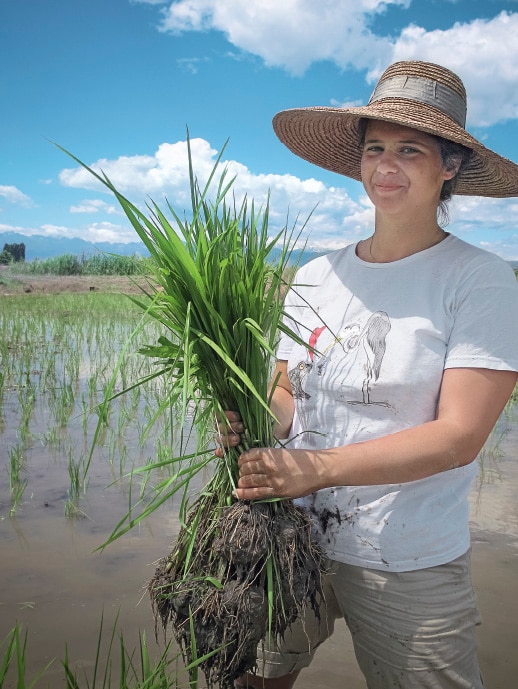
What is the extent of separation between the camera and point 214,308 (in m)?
1.26

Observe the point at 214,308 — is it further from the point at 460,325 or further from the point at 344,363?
the point at 460,325

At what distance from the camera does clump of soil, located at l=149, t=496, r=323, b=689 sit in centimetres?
125

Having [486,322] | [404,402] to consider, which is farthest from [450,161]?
[404,402]

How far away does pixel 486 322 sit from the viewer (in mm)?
1301

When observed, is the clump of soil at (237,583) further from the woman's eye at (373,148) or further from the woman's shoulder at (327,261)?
the woman's eye at (373,148)

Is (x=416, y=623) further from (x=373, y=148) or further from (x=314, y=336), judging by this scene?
(x=373, y=148)

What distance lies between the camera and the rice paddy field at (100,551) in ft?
6.93

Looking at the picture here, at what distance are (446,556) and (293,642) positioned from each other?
47cm

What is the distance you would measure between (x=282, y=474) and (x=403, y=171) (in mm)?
728

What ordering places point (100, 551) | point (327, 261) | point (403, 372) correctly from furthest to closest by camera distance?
1. point (100, 551)
2. point (327, 261)
3. point (403, 372)

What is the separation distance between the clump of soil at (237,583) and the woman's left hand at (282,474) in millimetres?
53

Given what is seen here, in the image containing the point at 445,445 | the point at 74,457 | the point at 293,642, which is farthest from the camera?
the point at 74,457

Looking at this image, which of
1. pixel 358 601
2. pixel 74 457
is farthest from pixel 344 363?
pixel 74 457

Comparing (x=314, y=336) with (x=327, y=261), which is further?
(x=327, y=261)
